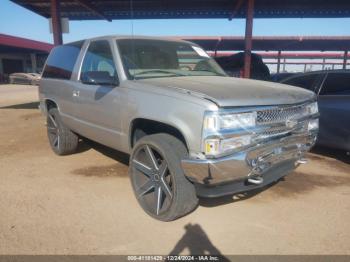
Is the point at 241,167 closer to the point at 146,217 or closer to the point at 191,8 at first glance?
the point at 146,217

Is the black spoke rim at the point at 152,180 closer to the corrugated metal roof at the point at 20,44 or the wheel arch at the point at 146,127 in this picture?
the wheel arch at the point at 146,127

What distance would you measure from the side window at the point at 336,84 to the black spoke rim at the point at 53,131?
15.1ft

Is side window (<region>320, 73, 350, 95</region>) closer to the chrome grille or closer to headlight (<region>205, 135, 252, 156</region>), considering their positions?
the chrome grille

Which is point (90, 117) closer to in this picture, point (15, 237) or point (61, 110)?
point (61, 110)

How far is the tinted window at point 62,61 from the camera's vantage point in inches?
197

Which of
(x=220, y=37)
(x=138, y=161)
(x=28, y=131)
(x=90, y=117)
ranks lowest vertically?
(x=28, y=131)

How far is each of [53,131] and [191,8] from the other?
309 inches

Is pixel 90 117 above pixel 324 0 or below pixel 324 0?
below

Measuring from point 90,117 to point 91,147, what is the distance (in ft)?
6.74

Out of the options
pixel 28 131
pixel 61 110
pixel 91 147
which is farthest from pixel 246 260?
pixel 28 131

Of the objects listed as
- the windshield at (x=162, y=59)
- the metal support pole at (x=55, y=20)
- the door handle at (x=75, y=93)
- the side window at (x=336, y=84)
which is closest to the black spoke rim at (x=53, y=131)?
the door handle at (x=75, y=93)

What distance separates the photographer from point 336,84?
5477mm

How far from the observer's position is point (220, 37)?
75.9 ft

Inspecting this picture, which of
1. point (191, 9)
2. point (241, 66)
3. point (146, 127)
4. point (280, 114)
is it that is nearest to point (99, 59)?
point (146, 127)
